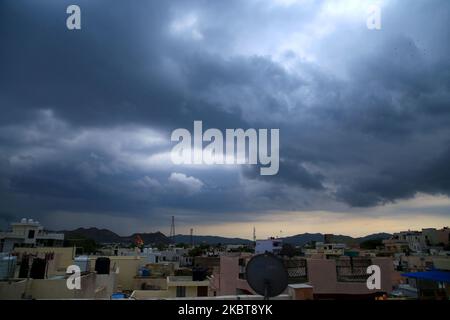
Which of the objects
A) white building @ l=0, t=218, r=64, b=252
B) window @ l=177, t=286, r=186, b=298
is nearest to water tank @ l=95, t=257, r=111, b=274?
window @ l=177, t=286, r=186, b=298

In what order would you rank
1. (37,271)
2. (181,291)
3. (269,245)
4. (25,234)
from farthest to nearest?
1. (269,245)
2. (25,234)
3. (181,291)
4. (37,271)

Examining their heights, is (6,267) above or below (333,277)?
above

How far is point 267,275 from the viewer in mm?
3453

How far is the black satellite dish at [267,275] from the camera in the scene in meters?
3.42

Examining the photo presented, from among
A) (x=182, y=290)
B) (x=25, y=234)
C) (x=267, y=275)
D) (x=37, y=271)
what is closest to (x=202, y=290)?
(x=182, y=290)

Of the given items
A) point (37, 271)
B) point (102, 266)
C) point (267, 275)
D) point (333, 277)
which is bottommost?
point (333, 277)

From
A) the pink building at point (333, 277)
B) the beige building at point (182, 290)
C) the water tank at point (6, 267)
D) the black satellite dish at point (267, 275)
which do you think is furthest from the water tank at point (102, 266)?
the black satellite dish at point (267, 275)

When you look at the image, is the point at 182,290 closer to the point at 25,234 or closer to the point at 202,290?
the point at 202,290

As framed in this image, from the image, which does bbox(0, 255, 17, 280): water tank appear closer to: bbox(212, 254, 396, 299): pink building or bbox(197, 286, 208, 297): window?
bbox(212, 254, 396, 299): pink building

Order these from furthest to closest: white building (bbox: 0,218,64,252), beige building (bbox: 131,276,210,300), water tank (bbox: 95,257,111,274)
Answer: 1. white building (bbox: 0,218,64,252)
2. beige building (bbox: 131,276,210,300)
3. water tank (bbox: 95,257,111,274)

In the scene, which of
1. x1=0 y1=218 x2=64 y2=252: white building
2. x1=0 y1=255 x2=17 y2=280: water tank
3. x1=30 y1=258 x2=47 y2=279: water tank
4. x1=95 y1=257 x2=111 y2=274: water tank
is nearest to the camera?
x1=0 y1=255 x2=17 y2=280: water tank

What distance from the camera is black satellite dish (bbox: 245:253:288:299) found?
342 cm

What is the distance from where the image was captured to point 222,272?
1906cm
